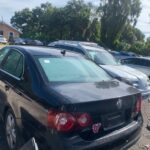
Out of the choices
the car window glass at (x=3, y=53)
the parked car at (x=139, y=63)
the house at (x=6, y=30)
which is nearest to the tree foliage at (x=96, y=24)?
the house at (x=6, y=30)

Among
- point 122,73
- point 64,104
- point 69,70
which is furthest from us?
point 122,73

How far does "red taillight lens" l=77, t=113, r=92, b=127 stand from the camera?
11.4ft

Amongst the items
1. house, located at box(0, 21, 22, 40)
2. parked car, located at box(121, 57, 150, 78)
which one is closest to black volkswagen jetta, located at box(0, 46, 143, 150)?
parked car, located at box(121, 57, 150, 78)

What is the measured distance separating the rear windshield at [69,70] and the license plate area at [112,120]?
0.79 m

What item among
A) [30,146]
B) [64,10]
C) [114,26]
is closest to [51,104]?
[30,146]

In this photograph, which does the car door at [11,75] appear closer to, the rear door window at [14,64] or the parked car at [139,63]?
the rear door window at [14,64]

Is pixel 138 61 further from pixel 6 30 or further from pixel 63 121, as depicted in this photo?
pixel 6 30

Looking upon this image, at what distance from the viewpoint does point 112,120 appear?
12.6 ft

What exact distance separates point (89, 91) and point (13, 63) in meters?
1.66

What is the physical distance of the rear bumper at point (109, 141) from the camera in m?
3.32

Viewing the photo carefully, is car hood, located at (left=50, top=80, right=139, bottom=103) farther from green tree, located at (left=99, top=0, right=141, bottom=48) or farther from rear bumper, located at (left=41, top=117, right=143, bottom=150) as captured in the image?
green tree, located at (left=99, top=0, right=141, bottom=48)

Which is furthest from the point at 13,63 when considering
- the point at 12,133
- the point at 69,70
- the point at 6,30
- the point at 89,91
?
the point at 6,30

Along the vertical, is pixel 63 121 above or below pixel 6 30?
above

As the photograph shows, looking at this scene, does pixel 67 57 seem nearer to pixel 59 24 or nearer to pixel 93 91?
pixel 93 91
